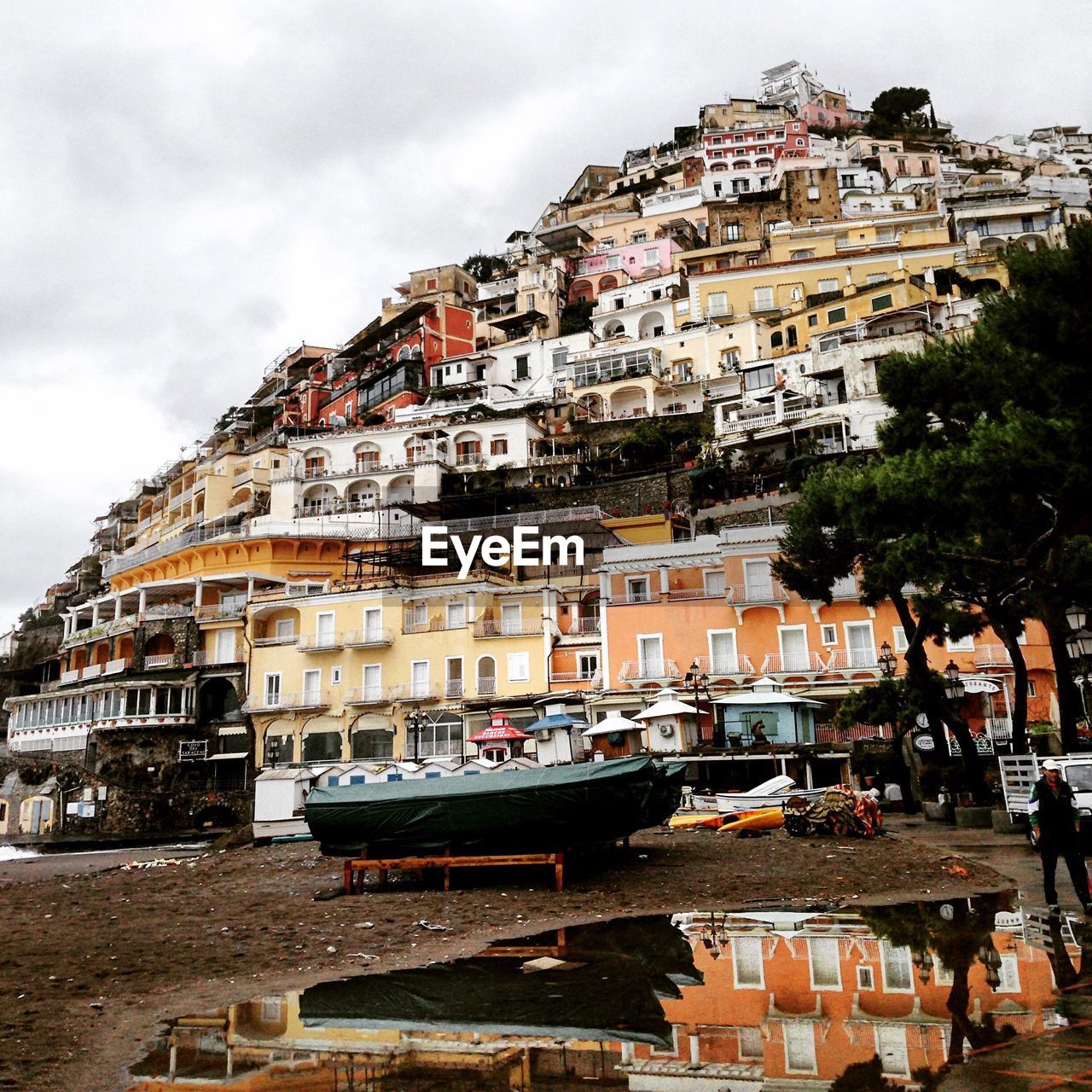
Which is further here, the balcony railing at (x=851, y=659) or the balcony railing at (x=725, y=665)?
the balcony railing at (x=725, y=665)

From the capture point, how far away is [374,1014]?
7305mm

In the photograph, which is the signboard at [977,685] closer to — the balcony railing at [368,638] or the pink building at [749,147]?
the balcony railing at [368,638]

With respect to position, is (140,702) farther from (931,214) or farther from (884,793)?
(931,214)

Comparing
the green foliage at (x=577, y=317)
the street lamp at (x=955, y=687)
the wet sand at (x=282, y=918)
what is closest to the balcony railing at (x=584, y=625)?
the street lamp at (x=955, y=687)

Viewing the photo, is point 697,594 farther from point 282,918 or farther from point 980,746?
point 282,918

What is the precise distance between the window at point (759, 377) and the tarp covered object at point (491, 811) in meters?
43.7

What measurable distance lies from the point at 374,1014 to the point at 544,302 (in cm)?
7273

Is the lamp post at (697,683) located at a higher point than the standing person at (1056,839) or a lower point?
higher

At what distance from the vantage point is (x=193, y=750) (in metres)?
44.9

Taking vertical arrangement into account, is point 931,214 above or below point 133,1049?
above

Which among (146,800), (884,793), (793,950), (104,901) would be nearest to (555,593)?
(884,793)

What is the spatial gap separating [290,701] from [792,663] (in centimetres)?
2197

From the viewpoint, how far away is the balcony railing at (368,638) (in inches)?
1606

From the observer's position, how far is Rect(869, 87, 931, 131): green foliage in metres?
100
